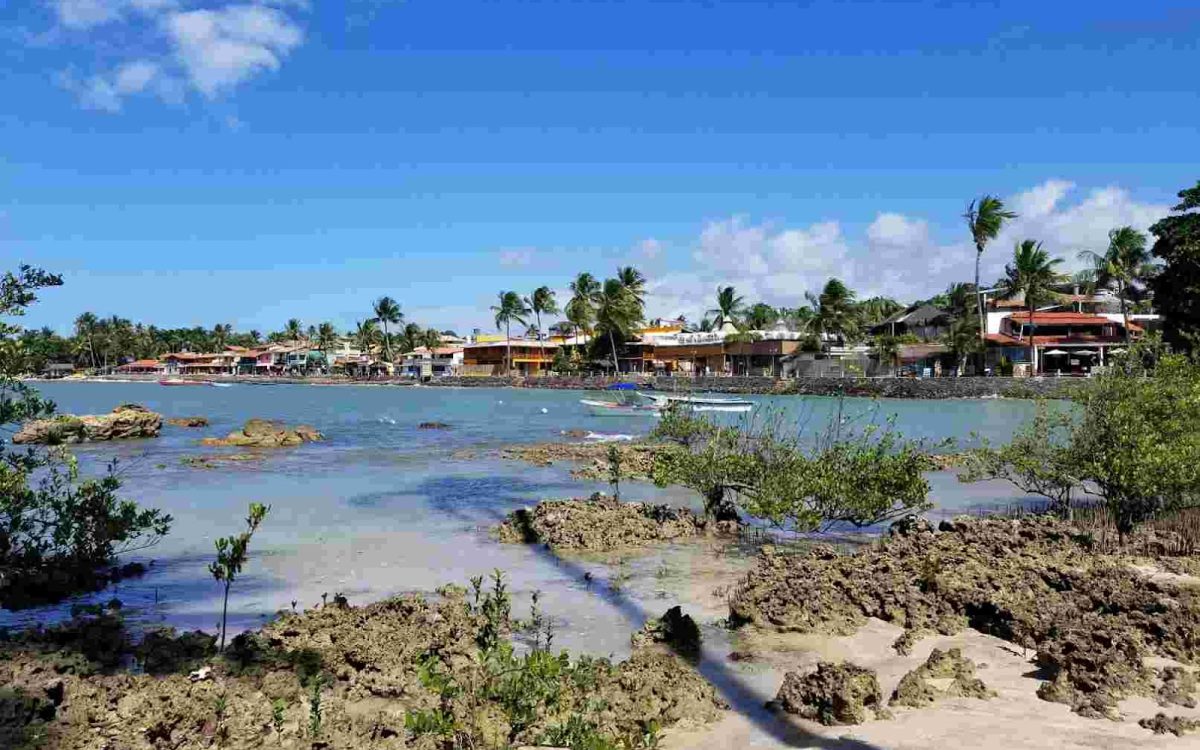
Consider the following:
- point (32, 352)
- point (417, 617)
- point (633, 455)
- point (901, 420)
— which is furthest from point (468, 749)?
point (901, 420)

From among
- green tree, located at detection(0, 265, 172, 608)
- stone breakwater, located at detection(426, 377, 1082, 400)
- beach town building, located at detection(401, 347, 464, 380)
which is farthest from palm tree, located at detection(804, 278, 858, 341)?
green tree, located at detection(0, 265, 172, 608)

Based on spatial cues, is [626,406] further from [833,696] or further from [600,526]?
[833,696]

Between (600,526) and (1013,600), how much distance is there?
7.80 metres

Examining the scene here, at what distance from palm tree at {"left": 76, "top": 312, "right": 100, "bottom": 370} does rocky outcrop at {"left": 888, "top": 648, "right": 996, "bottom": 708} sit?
189597mm

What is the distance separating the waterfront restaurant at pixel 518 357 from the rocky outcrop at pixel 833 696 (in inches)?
4684

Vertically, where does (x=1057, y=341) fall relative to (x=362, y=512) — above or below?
above

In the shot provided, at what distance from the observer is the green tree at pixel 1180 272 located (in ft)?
148

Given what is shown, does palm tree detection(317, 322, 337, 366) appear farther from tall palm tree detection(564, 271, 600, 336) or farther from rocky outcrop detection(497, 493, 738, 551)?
rocky outcrop detection(497, 493, 738, 551)

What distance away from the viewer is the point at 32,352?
31.2 ft

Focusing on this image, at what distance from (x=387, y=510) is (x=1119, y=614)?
16.0m

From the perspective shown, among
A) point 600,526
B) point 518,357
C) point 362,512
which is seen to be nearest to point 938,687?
point 600,526

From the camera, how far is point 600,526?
1647 centimetres

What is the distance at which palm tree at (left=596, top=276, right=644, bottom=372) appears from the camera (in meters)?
106

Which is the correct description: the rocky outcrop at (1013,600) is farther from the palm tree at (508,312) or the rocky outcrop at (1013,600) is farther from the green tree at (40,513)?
the palm tree at (508,312)
